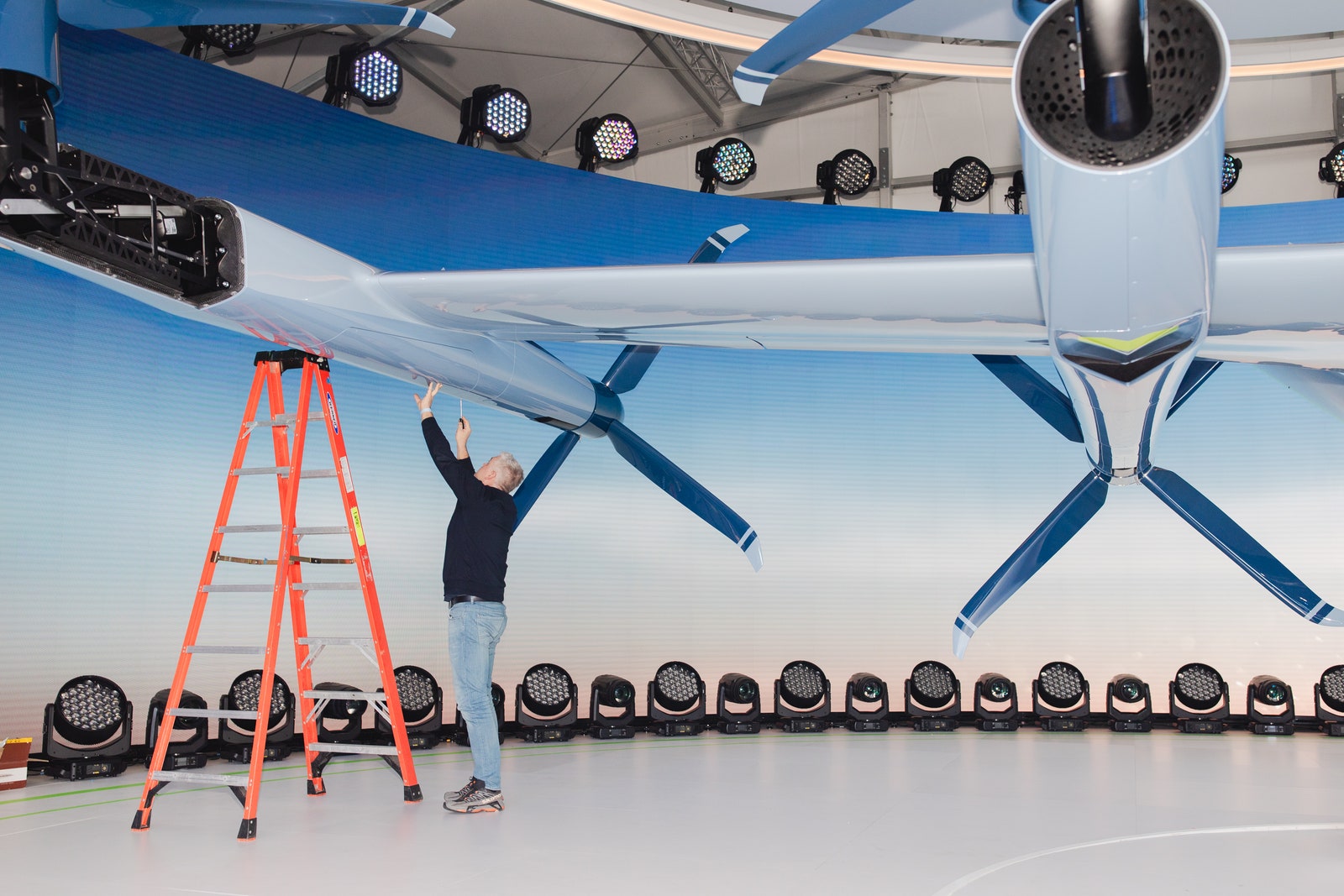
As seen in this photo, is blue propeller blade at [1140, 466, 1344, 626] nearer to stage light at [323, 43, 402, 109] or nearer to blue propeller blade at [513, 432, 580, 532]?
blue propeller blade at [513, 432, 580, 532]

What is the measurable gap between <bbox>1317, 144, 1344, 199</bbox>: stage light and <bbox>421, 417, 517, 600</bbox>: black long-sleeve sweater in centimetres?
843

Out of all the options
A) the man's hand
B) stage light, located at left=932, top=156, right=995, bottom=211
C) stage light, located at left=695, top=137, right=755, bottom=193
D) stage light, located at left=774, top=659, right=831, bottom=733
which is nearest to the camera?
the man's hand

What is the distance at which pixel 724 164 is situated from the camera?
29.2ft

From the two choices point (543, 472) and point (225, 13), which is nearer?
point (225, 13)

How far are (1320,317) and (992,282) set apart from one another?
0.96 m

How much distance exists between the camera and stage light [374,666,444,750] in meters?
6.50

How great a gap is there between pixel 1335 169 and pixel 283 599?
9500 millimetres

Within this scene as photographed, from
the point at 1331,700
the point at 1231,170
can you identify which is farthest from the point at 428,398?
the point at 1231,170

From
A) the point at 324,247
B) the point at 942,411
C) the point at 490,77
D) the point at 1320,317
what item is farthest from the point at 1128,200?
the point at 490,77

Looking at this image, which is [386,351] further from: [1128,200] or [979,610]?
[979,610]

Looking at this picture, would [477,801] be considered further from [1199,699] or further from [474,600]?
[1199,699]

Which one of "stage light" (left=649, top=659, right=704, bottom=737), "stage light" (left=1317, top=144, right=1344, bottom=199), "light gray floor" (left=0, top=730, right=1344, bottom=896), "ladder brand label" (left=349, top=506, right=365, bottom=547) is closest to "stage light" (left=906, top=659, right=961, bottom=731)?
"light gray floor" (left=0, top=730, right=1344, bottom=896)

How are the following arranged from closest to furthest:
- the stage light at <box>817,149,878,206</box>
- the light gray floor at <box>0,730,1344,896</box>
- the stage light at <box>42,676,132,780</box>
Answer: the light gray floor at <box>0,730,1344,896</box>
the stage light at <box>42,676,132,780</box>
the stage light at <box>817,149,878,206</box>

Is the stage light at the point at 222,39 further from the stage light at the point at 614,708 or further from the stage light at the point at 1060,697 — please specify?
the stage light at the point at 1060,697
